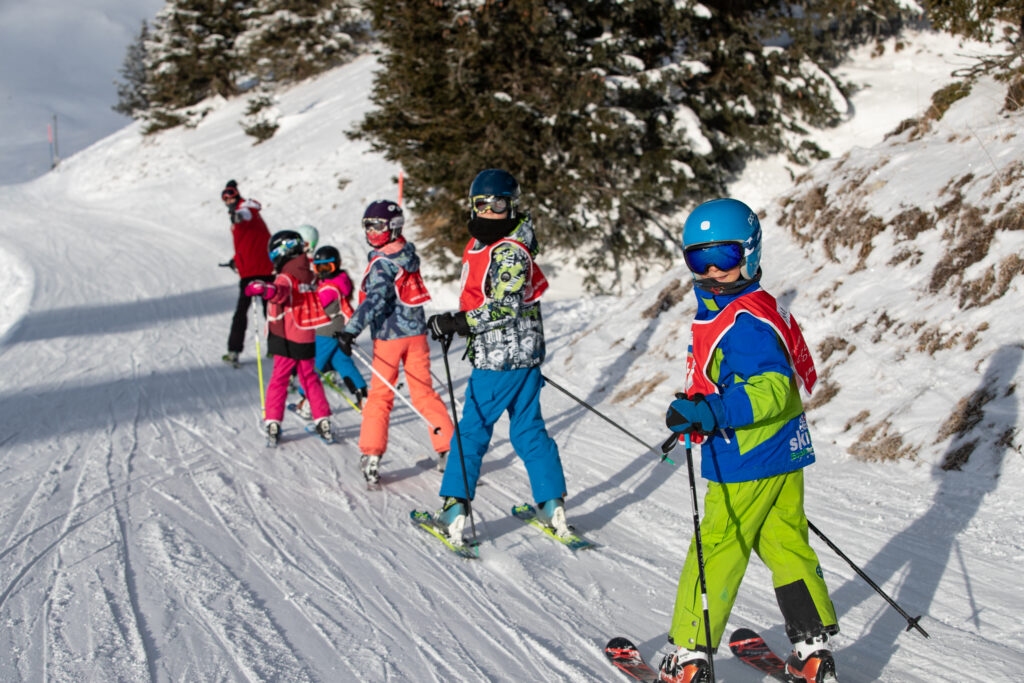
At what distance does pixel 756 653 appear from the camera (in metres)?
3.27

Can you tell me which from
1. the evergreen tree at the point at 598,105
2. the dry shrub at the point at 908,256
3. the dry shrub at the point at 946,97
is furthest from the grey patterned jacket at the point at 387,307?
the evergreen tree at the point at 598,105

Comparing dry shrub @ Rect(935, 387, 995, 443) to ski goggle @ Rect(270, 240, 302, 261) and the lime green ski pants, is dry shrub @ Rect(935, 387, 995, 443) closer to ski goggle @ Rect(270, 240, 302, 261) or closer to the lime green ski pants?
the lime green ski pants

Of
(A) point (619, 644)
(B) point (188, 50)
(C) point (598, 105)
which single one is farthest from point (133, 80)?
(A) point (619, 644)

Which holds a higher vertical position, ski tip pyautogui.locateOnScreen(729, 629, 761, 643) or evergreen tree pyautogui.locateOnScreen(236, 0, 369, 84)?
evergreen tree pyautogui.locateOnScreen(236, 0, 369, 84)

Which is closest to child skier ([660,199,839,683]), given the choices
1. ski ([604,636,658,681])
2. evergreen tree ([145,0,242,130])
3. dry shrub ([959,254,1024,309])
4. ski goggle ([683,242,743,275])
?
ski goggle ([683,242,743,275])

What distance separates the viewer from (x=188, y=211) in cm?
2553

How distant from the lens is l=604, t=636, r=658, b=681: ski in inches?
124

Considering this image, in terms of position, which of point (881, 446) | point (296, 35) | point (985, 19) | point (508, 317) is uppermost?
point (296, 35)

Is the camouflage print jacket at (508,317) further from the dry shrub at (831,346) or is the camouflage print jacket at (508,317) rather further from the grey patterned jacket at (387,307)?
the dry shrub at (831,346)

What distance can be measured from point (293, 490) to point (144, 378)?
4.33 m

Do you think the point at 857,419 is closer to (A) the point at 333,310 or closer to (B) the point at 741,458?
(B) the point at 741,458

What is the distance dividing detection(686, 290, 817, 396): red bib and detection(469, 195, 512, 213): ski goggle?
5.45 feet

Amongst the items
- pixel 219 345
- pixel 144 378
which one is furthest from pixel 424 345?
pixel 219 345

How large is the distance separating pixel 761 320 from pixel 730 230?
351 millimetres
